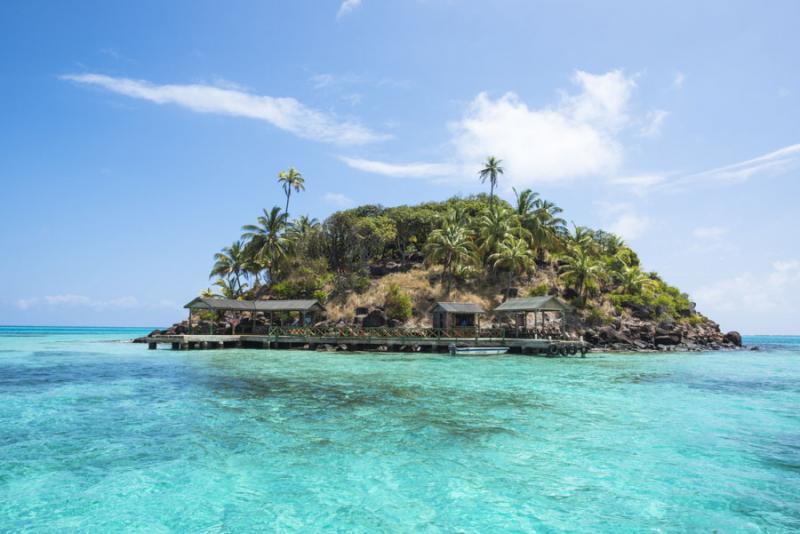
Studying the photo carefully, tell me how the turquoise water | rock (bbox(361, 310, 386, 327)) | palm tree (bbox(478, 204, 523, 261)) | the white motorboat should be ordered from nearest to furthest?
the turquoise water, the white motorboat, rock (bbox(361, 310, 386, 327)), palm tree (bbox(478, 204, 523, 261))

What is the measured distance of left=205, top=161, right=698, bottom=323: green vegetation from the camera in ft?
181

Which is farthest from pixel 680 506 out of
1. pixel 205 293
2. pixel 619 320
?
pixel 205 293

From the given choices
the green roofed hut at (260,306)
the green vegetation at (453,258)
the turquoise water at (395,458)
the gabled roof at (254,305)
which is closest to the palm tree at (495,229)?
the green vegetation at (453,258)

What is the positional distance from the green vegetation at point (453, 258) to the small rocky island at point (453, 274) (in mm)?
136

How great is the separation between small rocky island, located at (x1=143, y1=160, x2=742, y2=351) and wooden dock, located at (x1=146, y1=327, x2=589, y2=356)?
3.52m

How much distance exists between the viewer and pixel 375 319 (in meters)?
51.9

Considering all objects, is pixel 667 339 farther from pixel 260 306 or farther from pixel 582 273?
pixel 260 306

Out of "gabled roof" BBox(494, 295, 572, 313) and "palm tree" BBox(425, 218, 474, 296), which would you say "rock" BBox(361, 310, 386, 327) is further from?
"gabled roof" BBox(494, 295, 572, 313)

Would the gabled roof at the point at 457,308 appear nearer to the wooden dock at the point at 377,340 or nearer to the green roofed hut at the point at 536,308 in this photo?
the wooden dock at the point at 377,340

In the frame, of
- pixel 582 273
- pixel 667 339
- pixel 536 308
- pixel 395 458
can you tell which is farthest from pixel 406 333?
pixel 395 458

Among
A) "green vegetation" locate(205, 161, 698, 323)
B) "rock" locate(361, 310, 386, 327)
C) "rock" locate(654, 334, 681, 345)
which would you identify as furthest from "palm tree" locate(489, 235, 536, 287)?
"rock" locate(654, 334, 681, 345)

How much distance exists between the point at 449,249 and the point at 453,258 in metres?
3.34

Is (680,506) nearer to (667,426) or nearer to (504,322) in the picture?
(667,426)

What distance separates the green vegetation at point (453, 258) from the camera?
5531cm
